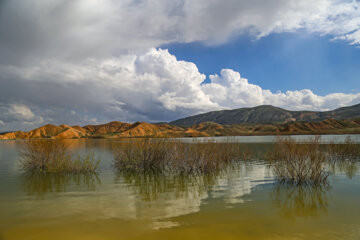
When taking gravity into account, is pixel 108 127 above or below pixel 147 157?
above

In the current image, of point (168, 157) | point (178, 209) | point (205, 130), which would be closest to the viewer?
point (178, 209)

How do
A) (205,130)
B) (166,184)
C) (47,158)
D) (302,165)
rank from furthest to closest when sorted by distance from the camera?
(205,130)
(47,158)
(166,184)
(302,165)

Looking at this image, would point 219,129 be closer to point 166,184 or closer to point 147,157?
point 147,157

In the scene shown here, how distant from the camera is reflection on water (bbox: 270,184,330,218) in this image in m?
6.30

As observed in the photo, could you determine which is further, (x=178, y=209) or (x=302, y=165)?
(x=302, y=165)

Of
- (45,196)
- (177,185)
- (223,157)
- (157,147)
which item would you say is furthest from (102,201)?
(223,157)

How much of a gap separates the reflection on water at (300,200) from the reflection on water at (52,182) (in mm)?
6822

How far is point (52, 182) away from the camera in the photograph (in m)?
10.6

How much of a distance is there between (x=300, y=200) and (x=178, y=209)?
3857 millimetres

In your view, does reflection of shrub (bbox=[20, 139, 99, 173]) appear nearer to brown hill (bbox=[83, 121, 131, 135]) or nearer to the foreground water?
the foreground water

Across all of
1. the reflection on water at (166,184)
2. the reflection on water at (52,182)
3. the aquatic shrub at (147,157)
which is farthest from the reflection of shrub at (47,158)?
the reflection on water at (166,184)

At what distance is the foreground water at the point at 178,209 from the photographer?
5.07m

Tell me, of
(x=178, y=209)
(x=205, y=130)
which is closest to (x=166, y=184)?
(x=178, y=209)

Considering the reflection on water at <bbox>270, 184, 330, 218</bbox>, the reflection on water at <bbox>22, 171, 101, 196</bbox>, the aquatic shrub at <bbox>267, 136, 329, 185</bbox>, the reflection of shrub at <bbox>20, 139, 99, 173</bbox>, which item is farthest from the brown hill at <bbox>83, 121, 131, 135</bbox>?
the reflection on water at <bbox>270, 184, 330, 218</bbox>
